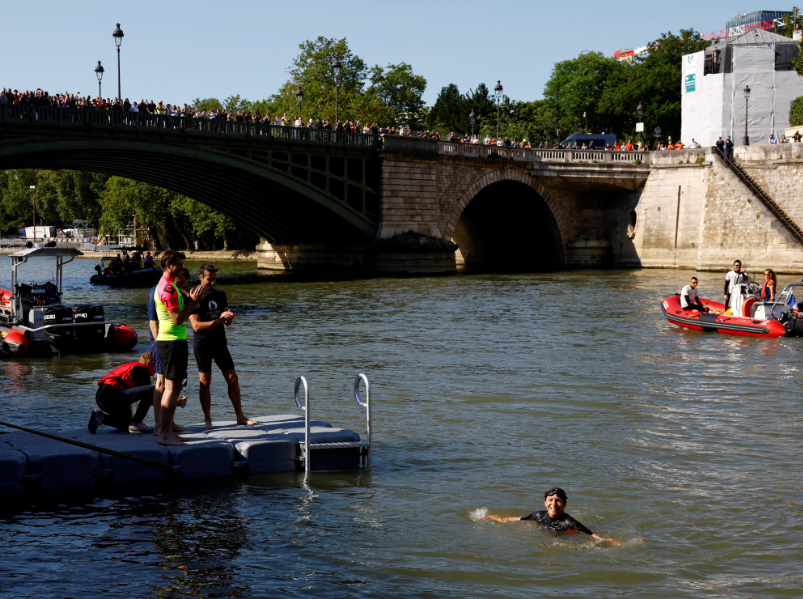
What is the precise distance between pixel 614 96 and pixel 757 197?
3567cm

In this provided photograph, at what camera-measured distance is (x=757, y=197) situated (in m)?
47.5

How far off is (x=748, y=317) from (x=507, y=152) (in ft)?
98.9

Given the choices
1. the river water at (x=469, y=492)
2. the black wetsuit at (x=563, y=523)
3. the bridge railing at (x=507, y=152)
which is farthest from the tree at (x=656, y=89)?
the black wetsuit at (x=563, y=523)

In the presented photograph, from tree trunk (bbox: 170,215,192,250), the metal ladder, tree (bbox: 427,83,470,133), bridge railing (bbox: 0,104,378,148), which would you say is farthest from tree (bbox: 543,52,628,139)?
the metal ladder

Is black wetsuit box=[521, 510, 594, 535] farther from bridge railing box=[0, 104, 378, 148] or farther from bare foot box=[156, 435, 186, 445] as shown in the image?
bridge railing box=[0, 104, 378, 148]

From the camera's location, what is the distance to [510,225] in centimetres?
6012

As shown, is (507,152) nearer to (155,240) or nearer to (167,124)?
(167,124)

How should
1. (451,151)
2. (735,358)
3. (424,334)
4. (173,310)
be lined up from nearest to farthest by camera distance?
(173,310) → (735,358) → (424,334) → (451,151)

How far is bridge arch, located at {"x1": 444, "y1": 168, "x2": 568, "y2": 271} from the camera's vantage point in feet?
180

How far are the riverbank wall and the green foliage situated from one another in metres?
11.6

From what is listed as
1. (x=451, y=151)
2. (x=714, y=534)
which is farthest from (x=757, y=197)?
(x=714, y=534)

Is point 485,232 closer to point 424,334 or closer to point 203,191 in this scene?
point 203,191

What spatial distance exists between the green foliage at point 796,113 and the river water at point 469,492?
4235 centimetres

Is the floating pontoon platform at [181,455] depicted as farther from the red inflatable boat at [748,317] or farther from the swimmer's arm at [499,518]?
the red inflatable boat at [748,317]
